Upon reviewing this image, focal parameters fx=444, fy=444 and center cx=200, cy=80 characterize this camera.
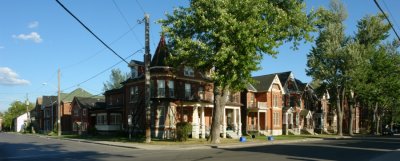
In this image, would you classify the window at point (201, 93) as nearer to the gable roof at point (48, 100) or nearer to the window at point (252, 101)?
the window at point (252, 101)

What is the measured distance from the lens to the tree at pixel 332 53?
56344 millimetres

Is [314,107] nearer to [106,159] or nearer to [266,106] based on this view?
[266,106]

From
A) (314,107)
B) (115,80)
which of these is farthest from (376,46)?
(115,80)

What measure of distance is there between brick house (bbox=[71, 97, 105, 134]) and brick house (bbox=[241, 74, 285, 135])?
1942cm

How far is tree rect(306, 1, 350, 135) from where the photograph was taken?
56.3 metres

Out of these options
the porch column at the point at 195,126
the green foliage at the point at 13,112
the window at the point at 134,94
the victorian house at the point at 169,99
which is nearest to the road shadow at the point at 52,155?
the victorian house at the point at 169,99

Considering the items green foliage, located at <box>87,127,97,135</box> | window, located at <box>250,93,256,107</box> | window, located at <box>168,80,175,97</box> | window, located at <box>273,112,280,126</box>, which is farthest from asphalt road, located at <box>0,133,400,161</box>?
window, located at <box>273,112,280,126</box>

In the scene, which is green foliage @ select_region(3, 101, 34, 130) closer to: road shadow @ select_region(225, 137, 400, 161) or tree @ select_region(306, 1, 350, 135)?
tree @ select_region(306, 1, 350, 135)

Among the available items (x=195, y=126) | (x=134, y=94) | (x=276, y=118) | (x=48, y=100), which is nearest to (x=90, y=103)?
(x=134, y=94)

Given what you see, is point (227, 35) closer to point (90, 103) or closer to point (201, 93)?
point (201, 93)

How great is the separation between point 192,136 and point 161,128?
10.4 ft

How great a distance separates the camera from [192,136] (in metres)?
43.9

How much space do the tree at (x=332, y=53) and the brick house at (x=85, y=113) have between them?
2899 cm

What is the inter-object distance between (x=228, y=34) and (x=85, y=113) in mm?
36349
